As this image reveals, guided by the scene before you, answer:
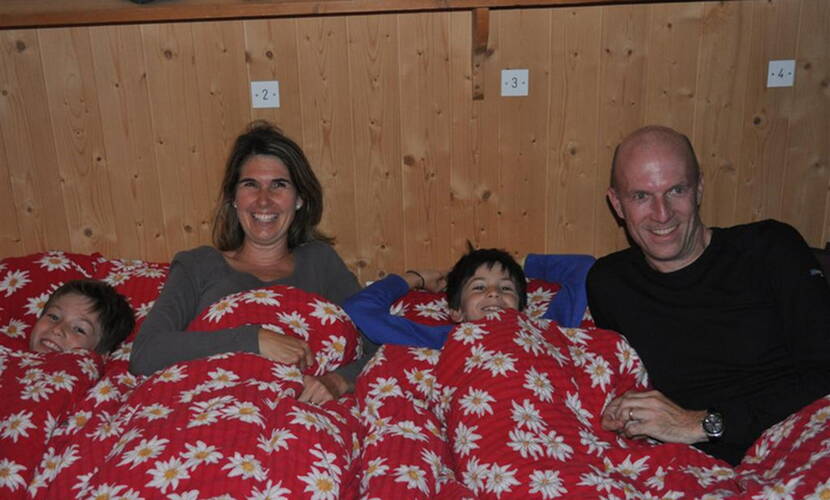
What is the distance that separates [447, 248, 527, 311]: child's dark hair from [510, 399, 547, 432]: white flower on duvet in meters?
0.52

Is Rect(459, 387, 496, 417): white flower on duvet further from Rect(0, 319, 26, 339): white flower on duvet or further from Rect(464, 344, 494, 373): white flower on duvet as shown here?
Rect(0, 319, 26, 339): white flower on duvet

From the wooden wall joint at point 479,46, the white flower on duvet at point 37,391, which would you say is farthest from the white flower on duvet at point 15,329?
the wooden wall joint at point 479,46

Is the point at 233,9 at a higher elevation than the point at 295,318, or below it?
higher

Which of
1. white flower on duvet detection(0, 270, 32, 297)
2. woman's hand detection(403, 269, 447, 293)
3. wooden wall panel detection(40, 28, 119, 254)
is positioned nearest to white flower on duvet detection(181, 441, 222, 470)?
woman's hand detection(403, 269, 447, 293)

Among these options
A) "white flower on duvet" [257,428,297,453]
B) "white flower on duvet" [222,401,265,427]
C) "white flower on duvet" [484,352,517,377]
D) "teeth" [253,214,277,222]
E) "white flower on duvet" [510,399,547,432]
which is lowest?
"white flower on duvet" [510,399,547,432]

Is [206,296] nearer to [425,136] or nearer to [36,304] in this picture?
[36,304]

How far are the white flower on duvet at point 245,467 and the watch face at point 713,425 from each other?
3.17 ft

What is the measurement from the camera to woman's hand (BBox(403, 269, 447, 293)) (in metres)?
2.22

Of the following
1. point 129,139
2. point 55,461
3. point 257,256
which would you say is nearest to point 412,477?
point 55,461

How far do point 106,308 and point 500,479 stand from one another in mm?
1234

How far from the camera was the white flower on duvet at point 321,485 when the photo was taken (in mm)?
1321

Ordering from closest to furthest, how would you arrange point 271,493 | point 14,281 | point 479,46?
1. point 271,493
2. point 14,281
3. point 479,46

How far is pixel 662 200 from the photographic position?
175cm

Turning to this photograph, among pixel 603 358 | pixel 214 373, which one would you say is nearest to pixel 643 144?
pixel 603 358
